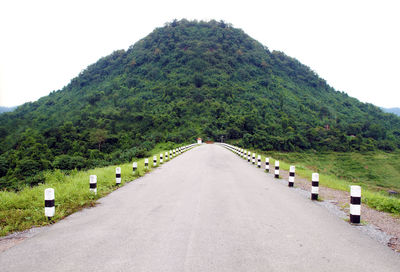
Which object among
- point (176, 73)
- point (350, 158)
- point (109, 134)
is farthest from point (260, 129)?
point (176, 73)

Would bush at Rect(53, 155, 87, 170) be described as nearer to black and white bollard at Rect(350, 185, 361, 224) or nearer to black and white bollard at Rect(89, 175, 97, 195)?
black and white bollard at Rect(89, 175, 97, 195)

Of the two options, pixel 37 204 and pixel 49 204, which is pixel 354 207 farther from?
pixel 37 204

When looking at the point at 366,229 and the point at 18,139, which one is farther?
the point at 18,139

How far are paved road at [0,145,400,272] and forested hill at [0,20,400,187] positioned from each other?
3643cm

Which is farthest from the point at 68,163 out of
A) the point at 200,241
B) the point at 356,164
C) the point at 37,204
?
the point at 356,164

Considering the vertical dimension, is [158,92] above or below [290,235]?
above

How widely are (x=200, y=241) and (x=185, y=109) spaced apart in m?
89.5

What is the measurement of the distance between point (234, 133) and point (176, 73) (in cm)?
5084

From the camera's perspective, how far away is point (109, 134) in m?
70.1

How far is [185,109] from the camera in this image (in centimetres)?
9294

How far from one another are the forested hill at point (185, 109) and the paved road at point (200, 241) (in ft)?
120

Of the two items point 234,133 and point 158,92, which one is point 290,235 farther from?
point 158,92

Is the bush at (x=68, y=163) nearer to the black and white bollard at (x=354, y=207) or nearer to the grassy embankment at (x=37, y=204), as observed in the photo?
the grassy embankment at (x=37, y=204)

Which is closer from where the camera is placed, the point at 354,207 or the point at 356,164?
the point at 354,207
